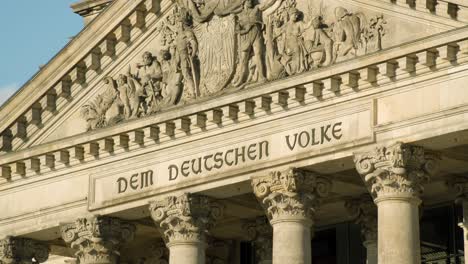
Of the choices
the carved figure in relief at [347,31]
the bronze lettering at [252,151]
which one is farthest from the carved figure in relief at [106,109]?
the carved figure in relief at [347,31]

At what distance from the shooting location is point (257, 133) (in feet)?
188

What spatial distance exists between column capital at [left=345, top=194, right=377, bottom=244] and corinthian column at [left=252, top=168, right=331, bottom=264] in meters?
2.60

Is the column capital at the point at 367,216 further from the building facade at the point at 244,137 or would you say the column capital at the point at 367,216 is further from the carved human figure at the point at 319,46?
the carved human figure at the point at 319,46

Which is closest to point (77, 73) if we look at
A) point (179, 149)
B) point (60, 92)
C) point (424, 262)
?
point (60, 92)

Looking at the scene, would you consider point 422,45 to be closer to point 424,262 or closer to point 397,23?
point 397,23

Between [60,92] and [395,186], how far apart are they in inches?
512

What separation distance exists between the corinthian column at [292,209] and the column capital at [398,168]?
2284mm

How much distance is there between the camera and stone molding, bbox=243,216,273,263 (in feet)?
203

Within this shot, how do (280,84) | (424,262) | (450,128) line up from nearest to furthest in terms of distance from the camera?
(450,128), (280,84), (424,262)

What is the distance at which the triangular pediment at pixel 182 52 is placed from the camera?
5541cm

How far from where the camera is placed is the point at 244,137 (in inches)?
2267

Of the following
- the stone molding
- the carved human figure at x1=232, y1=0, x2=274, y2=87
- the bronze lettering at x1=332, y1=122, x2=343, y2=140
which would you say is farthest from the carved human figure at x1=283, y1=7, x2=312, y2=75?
the stone molding

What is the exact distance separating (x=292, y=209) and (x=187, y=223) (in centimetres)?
376

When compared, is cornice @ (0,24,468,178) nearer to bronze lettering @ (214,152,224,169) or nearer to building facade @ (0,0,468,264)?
building facade @ (0,0,468,264)
